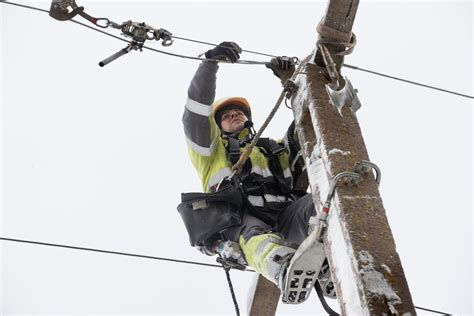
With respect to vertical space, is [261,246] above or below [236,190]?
below

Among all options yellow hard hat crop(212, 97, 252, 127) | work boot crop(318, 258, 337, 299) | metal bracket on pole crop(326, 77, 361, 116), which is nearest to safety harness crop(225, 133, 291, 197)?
yellow hard hat crop(212, 97, 252, 127)

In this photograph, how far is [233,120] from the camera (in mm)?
4375

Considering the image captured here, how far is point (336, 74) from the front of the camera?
2658 mm

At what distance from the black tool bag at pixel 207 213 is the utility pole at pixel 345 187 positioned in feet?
2.49

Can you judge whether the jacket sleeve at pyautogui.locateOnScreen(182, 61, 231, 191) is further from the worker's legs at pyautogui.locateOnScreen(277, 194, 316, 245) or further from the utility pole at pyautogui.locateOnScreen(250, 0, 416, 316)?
the utility pole at pyautogui.locateOnScreen(250, 0, 416, 316)

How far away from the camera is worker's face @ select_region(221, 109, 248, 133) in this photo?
14.2 ft

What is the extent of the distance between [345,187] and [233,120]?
2.25 metres

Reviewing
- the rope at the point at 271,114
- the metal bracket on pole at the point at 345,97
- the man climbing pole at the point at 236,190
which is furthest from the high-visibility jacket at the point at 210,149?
the metal bracket on pole at the point at 345,97

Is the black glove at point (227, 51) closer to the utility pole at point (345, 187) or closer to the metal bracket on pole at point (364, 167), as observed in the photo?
the utility pole at point (345, 187)

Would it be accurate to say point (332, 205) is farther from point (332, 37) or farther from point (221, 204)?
point (221, 204)

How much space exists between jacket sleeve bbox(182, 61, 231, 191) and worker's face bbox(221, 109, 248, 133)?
0.43 meters

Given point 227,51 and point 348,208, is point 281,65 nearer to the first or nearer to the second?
point 227,51

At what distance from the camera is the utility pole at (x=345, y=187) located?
1.91m

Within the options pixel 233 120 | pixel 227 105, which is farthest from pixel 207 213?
pixel 227 105
